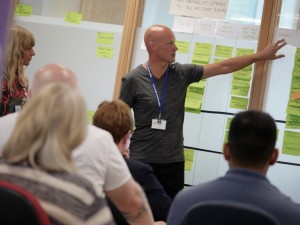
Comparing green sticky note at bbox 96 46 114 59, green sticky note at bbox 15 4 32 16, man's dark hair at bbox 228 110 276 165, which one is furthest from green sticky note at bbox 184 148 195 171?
man's dark hair at bbox 228 110 276 165

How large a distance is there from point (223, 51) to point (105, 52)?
1.04 meters

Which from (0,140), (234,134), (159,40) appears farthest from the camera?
(159,40)

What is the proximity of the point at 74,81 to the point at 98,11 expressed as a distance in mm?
2304

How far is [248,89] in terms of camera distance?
396 centimetres

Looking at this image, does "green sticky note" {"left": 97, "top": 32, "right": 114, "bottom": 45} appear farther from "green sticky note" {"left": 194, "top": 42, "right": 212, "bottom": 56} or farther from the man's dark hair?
the man's dark hair

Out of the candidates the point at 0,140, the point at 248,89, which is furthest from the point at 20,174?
the point at 248,89

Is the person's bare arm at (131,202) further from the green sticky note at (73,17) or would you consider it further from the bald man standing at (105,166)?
the green sticky note at (73,17)

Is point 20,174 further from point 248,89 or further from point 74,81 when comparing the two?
point 248,89

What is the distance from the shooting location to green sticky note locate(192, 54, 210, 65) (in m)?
4.09

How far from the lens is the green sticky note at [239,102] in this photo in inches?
157

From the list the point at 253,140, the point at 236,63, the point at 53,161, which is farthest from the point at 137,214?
the point at 236,63

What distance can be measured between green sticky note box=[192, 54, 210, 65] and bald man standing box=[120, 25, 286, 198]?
368mm

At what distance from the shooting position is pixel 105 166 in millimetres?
2129

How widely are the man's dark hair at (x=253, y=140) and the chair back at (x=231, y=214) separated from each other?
13.0 inches
